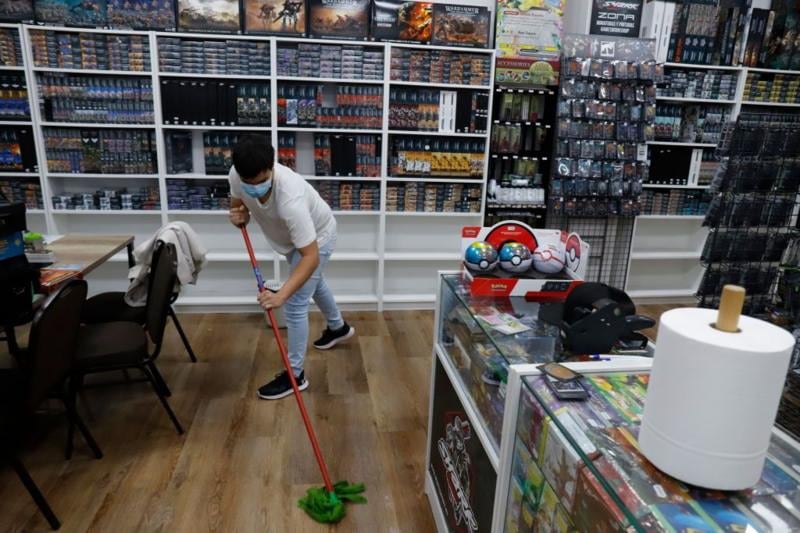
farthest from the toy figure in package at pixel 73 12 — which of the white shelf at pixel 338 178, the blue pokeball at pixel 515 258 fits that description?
the blue pokeball at pixel 515 258

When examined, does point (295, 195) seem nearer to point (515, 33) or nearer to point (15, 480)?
point (15, 480)

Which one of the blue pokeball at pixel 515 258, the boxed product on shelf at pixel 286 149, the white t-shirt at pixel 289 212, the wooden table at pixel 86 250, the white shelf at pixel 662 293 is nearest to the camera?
the blue pokeball at pixel 515 258

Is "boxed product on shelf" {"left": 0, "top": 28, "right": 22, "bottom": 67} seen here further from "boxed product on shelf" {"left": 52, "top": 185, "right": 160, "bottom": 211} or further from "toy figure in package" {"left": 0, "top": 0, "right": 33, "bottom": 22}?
"boxed product on shelf" {"left": 52, "top": 185, "right": 160, "bottom": 211}

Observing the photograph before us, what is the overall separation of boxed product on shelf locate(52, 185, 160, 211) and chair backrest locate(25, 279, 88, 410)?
7.18 ft

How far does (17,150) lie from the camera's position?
4012 millimetres

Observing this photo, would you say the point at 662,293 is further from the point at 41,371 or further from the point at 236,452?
the point at 41,371

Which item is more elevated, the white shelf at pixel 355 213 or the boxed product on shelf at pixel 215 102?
the boxed product on shelf at pixel 215 102

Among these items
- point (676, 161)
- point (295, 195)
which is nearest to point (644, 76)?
point (676, 161)

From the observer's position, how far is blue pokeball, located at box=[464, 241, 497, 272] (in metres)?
2.04

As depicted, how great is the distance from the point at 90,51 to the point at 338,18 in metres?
1.78

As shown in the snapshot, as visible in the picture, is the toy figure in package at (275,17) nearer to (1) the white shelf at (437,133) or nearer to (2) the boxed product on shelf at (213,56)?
(2) the boxed product on shelf at (213,56)

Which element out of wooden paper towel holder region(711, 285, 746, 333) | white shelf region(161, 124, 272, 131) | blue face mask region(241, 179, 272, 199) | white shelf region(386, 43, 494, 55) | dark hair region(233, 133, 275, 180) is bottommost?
blue face mask region(241, 179, 272, 199)

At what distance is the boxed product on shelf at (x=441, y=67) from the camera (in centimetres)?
420

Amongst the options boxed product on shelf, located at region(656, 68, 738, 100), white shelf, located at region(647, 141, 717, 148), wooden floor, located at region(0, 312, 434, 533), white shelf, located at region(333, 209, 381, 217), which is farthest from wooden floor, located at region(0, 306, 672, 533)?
boxed product on shelf, located at region(656, 68, 738, 100)
